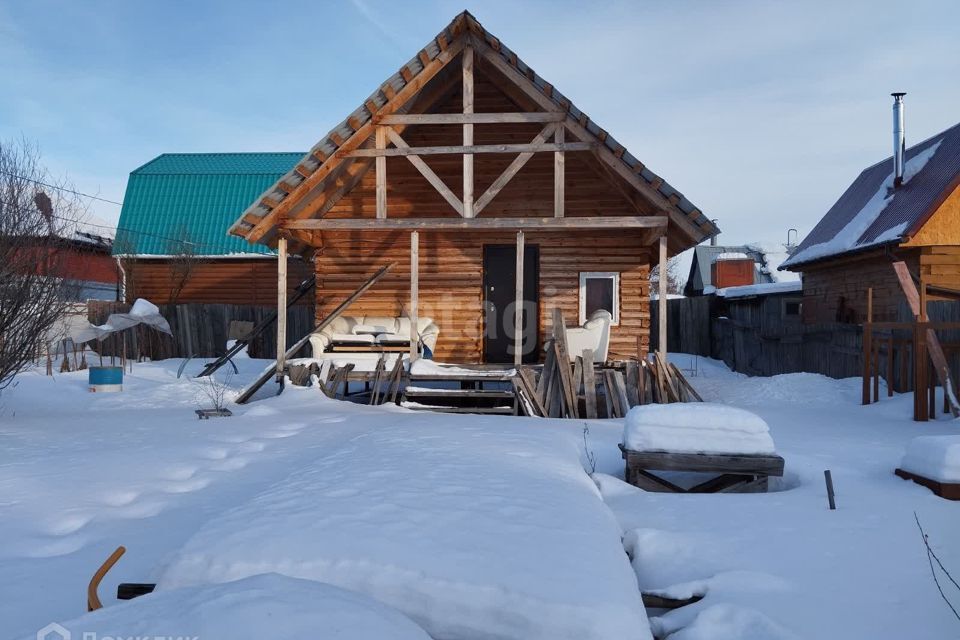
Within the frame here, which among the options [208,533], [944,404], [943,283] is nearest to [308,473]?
[208,533]

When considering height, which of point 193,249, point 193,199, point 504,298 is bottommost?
point 504,298

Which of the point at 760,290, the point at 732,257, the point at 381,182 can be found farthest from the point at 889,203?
the point at 732,257

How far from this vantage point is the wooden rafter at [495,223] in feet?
32.6

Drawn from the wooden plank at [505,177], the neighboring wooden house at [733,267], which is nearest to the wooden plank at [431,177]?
the wooden plank at [505,177]

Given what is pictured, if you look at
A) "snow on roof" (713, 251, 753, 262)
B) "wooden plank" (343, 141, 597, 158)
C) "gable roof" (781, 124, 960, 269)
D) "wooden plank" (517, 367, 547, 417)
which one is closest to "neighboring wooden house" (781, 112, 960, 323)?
"gable roof" (781, 124, 960, 269)

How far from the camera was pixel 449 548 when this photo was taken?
3.04 meters

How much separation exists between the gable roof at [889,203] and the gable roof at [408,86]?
7.20 m

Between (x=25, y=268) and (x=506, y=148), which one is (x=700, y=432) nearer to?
(x=506, y=148)

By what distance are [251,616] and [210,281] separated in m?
20.8

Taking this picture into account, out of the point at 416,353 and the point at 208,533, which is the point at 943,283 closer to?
the point at 416,353

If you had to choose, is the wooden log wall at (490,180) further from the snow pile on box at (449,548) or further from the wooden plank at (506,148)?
the snow pile on box at (449,548)

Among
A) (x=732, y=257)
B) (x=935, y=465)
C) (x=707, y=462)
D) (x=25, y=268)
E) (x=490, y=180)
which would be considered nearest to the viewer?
(x=935, y=465)

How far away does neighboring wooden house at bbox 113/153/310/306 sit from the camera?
20516 millimetres

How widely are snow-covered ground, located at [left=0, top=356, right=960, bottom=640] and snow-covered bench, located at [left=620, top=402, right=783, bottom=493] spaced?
0.32 m
